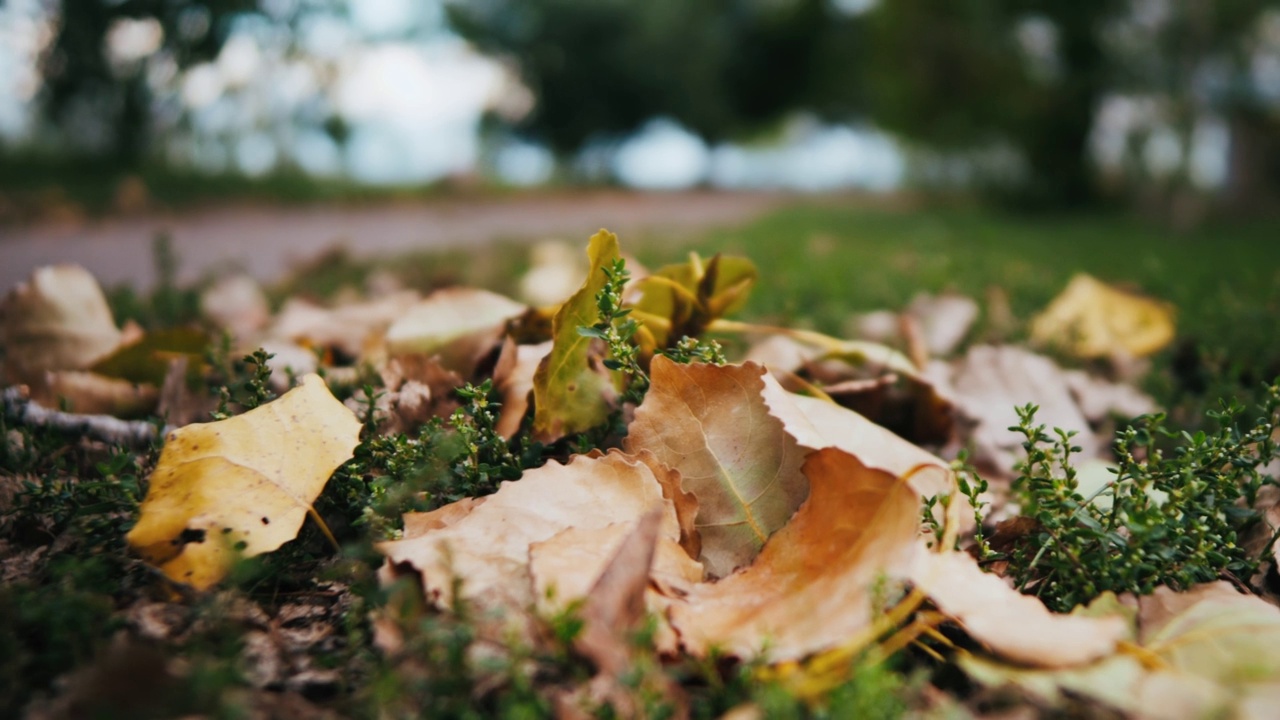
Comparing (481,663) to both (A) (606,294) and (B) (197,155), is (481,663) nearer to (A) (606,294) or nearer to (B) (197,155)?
(A) (606,294)

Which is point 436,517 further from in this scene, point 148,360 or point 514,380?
point 148,360

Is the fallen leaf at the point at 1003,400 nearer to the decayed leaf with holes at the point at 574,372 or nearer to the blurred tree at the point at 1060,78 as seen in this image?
the decayed leaf with holes at the point at 574,372

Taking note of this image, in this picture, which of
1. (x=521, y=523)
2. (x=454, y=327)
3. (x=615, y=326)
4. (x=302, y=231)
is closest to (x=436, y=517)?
(x=521, y=523)

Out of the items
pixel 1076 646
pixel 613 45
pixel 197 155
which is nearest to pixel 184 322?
pixel 1076 646

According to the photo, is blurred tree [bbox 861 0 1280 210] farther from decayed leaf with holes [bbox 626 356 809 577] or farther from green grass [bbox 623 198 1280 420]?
decayed leaf with holes [bbox 626 356 809 577]

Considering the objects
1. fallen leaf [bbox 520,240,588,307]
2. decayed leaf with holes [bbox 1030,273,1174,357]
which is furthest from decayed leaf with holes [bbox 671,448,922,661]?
decayed leaf with holes [bbox 1030,273,1174,357]

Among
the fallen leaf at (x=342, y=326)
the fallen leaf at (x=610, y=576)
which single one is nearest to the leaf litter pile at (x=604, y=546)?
the fallen leaf at (x=610, y=576)

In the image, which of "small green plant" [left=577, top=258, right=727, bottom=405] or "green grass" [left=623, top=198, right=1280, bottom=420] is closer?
"small green plant" [left=577, top=258, right=727, bottom=405]
